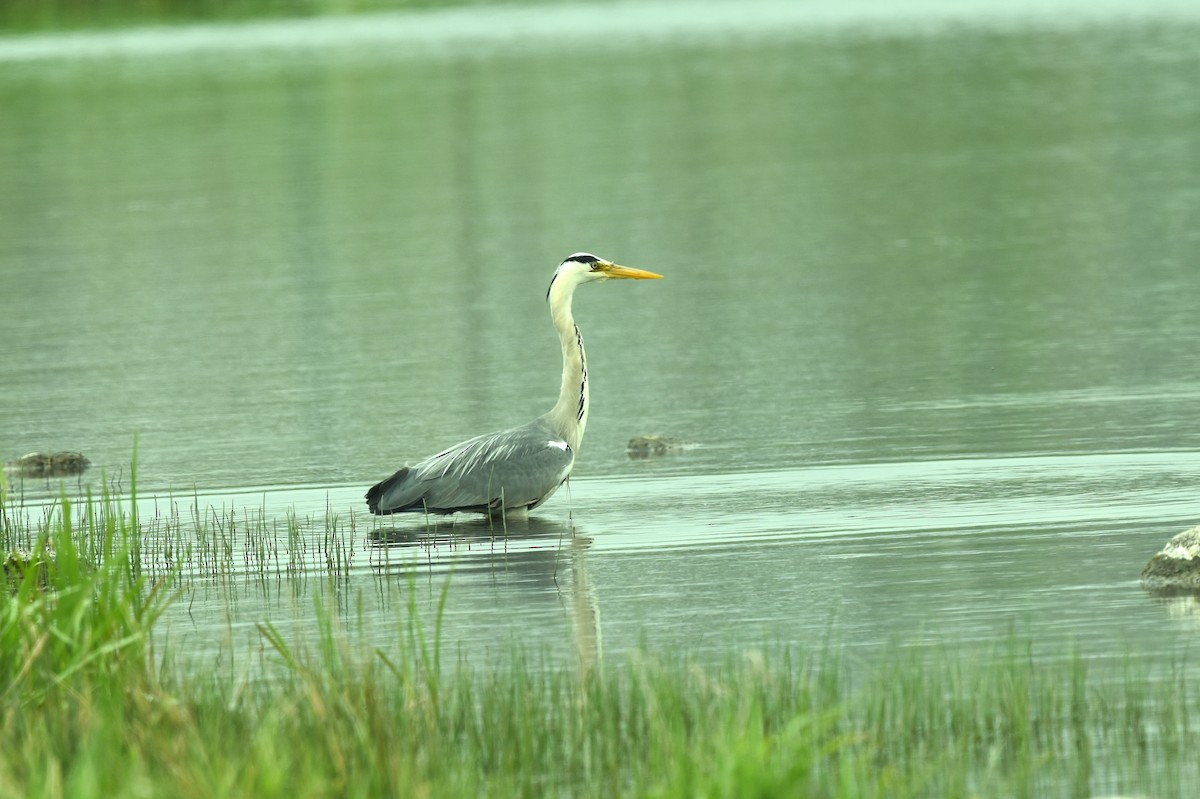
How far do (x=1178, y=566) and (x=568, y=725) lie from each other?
314 cm

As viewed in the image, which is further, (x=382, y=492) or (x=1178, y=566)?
(x=382, y=492)

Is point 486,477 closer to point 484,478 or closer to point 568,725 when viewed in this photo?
point 484,478

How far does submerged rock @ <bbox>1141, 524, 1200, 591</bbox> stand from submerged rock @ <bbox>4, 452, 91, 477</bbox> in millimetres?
7088

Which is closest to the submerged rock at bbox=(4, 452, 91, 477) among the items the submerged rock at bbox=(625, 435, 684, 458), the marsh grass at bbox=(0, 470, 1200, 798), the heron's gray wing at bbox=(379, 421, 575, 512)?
the heron's gray wing at bbox=(379, 421, 575, 512)

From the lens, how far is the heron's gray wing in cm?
1117

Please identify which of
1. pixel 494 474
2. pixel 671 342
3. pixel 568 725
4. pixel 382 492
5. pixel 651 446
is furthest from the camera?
pixel 671 342

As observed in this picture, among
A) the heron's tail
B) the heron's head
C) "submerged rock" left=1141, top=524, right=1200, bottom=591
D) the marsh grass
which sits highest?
the heron's head

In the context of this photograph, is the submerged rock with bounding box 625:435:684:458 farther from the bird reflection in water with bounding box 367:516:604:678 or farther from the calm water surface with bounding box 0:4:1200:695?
the bird reflection in water with bounding box 367:516:604:678

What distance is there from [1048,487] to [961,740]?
4949 mm

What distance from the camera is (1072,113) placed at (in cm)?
3466

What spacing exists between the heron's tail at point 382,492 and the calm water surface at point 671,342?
0.14m

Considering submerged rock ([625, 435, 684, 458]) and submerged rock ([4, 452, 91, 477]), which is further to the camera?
submerged rock ([4, 452, 91, 477])

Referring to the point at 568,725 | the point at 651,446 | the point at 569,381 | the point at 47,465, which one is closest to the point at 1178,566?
the point at 568,725

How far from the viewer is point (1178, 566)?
29.1 ft
